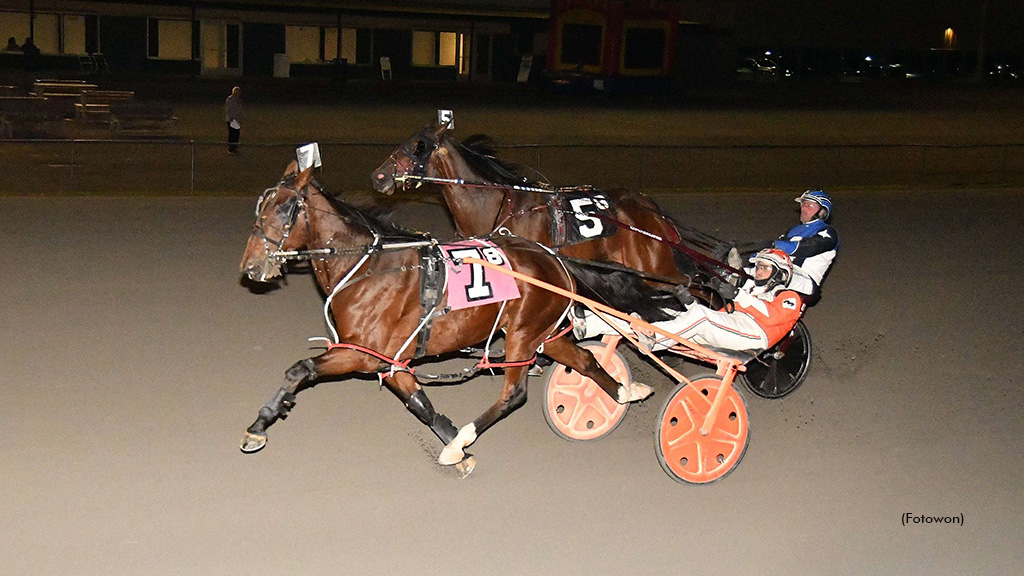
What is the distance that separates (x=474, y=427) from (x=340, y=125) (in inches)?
748

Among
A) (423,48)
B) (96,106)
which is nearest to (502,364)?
(96,106)

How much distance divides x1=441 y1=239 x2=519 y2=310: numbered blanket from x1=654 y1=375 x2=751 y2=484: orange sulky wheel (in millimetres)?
1116

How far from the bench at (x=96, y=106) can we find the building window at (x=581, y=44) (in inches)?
699

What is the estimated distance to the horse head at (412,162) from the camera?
819cm

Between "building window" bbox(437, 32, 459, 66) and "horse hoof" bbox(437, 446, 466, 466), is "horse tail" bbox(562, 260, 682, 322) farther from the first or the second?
"building window" bbox(437, 32, 459, 66)

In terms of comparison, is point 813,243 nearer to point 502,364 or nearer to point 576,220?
point 576,220

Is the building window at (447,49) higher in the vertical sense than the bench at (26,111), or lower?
higher

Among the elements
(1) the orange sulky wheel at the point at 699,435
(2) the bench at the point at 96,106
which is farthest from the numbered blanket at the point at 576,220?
(2) the bench at the point at 96,106

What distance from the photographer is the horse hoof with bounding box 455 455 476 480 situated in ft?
19.9

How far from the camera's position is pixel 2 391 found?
7.19m

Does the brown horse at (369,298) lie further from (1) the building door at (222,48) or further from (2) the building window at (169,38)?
(1) the building door at (222,48)

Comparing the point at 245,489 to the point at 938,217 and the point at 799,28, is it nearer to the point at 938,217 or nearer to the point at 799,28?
the point at 938,217

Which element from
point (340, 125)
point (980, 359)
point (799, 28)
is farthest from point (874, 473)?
point (799, 28)

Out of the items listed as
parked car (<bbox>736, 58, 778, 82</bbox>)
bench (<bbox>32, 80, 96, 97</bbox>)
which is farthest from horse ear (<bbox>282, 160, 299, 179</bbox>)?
parked car (<bbox>736, 58, 778, 82</bbox>)
